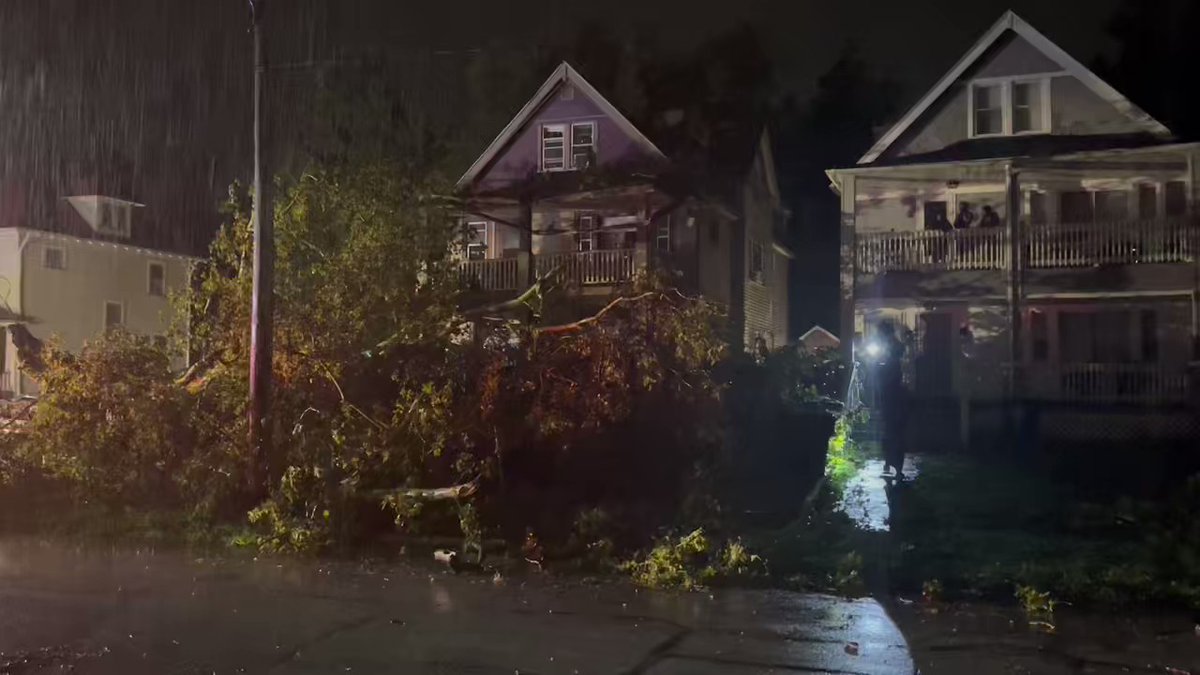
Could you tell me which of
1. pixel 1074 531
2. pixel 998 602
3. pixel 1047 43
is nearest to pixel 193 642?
pixel 998 602

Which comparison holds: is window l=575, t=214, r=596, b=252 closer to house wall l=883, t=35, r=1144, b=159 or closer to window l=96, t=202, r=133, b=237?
house wall l=883, t=35, r=1144, b=159

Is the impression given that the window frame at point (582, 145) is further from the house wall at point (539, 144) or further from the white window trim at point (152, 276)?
the white window trim at point (152, 276)

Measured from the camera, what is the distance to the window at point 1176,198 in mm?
13500

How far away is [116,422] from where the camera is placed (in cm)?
1101

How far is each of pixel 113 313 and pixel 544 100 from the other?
6.74 m

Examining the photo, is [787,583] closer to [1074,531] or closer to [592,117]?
[1074,531]

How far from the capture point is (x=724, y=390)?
10.6m

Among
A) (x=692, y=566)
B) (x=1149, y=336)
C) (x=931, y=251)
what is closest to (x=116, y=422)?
(x=692, y=566)

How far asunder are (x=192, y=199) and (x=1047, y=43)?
1344 centimetres

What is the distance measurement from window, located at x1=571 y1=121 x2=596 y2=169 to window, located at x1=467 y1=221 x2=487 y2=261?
181 centimetres

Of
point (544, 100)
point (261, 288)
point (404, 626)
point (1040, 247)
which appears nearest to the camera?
point (404, 626)

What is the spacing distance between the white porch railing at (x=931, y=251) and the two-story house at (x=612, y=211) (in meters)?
1.40

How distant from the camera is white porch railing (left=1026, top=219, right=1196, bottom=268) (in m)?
13.0

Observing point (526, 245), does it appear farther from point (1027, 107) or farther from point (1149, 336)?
point (1149, 336)
